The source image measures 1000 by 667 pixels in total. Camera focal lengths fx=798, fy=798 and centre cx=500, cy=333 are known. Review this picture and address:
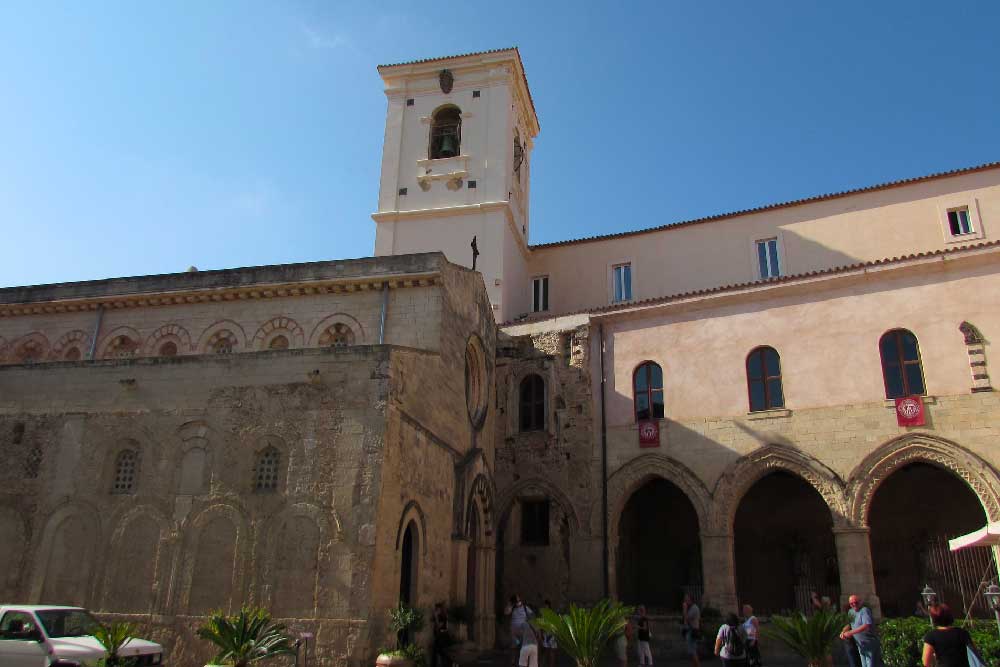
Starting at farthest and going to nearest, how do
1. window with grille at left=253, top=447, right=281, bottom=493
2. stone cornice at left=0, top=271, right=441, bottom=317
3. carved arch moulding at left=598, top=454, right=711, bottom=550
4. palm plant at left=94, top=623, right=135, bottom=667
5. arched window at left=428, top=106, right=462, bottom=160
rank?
arched window at left=428, top=106, right=462, bottom=160 < carved arch moulding at left=598, top=454, right=711, bottom=550 < stone cornice at left=0, top=271, right=441, bottom=317 < window with grille at left=253, top=447, right=281, bottom=493 < palm plant at left=94, top=623, right=135, bottom=667

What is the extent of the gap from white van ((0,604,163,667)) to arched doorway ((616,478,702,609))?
13472 mm

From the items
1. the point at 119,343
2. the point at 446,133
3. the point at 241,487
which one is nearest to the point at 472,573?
the point at 241,487

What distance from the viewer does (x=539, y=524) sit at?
2178 centimetres

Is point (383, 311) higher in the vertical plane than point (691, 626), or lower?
higher

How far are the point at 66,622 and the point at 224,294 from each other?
10045mm

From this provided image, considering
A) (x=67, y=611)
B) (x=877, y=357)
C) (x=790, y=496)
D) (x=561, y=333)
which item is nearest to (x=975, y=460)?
(x=877, y=357)

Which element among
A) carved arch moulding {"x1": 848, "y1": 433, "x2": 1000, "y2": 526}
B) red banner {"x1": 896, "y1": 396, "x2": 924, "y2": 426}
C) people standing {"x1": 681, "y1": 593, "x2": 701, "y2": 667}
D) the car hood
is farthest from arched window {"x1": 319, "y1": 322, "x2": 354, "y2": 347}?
red banner {"x1": 896, "y1": 396, "x2": 924, "y2": 426}

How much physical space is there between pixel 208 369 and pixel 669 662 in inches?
456

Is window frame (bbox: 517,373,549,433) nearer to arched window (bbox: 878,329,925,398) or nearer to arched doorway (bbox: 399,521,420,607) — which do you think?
arched doorway (bbox: 399,521,420,607)

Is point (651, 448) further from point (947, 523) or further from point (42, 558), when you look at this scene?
point (42, 558)

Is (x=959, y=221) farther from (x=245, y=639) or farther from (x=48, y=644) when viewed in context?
(x=48, y=644)

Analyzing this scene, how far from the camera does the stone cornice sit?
1894cm

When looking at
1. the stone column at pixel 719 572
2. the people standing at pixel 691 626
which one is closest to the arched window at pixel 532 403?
the stone column at pixel 719 572

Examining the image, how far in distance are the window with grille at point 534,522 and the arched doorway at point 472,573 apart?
2.89m
